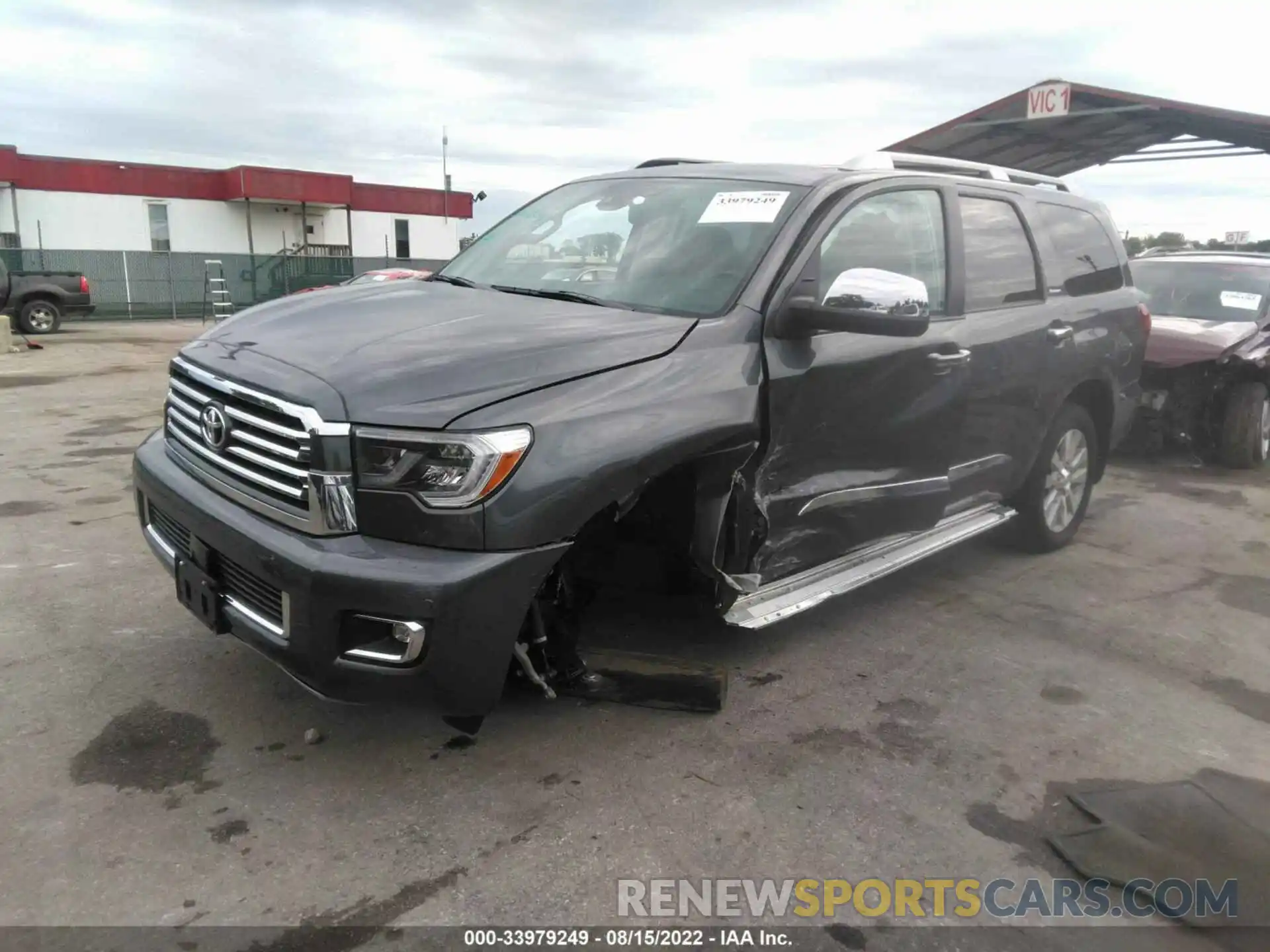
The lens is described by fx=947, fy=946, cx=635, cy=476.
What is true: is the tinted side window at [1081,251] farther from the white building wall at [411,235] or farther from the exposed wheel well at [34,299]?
the white building wall at [411,235]

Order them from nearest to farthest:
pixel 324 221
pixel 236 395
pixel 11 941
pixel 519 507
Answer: pixel 11 941, pixel 519 507, pixel 236 395, pixel 324 221

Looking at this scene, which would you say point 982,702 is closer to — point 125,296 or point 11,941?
point 11,941

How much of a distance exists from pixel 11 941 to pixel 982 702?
3.08 metres

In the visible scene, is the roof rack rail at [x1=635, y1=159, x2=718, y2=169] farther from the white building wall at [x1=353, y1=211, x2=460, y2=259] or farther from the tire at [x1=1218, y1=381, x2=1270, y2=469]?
the white building wall at [x1=353, y1=211, x2=460, y2=259]

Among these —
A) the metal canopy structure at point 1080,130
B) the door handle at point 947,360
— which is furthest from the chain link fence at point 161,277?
the door handle at point 947,360

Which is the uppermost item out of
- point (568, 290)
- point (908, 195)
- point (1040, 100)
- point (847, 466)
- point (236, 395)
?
point (1040, 100)

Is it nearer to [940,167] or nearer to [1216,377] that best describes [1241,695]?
[940,167]

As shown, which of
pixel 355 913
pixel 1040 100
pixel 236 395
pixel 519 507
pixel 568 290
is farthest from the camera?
pixel 1040 100

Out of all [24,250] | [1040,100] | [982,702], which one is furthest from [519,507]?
[24,250]

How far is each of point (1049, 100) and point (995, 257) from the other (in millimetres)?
9240

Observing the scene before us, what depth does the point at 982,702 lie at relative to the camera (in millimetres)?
3568

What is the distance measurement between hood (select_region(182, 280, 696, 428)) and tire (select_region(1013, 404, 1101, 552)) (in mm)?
2811

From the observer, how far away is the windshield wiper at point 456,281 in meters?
3.82

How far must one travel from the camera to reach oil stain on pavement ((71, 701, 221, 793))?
283cm
